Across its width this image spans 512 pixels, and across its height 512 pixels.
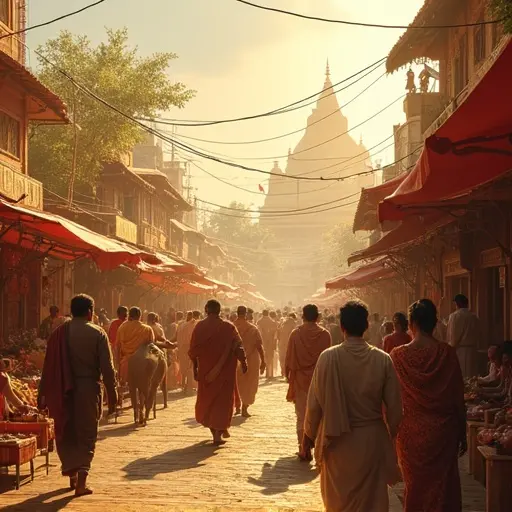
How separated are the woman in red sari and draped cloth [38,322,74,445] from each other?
9.96ft

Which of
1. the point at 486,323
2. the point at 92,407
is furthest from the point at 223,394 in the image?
the point at 486,323

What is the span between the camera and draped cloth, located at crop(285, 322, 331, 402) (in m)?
11.2

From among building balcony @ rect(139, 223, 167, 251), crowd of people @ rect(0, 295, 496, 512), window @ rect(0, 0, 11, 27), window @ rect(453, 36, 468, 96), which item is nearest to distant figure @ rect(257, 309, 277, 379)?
window @ rect(453, 36, 468, 96)

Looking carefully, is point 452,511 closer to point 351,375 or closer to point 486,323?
point 351,375

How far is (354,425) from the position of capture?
604 centimetres

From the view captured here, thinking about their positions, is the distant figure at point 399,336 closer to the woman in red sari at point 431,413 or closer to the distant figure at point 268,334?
the woman in red sari at point 431,413

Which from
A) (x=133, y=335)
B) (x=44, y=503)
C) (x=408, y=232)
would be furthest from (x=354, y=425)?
(x=408, y=232)

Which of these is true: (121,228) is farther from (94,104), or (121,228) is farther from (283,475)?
(283,475)

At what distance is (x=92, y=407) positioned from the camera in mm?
8625

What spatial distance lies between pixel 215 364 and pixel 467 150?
5.40 m

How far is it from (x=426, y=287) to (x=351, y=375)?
55.8 ft

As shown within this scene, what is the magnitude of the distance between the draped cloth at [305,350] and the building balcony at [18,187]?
27.3 ft

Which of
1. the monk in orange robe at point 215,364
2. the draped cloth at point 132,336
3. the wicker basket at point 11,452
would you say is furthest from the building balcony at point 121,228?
the wicker basket at point 11,452

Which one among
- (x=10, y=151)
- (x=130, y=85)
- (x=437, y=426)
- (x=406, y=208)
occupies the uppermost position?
(x=130, y=85)
